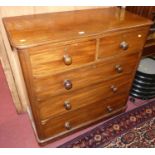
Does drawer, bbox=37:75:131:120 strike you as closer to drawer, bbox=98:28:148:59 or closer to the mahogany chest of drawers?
the mahogany chest of drawers

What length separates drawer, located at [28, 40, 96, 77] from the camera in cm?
90

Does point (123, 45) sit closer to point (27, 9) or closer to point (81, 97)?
point (81, 97)

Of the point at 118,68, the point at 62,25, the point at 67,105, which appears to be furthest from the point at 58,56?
the point at 118,68

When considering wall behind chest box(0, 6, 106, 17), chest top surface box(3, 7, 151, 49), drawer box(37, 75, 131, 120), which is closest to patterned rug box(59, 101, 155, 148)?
drawer box(37, 75, 131, 120)

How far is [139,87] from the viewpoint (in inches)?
71.5

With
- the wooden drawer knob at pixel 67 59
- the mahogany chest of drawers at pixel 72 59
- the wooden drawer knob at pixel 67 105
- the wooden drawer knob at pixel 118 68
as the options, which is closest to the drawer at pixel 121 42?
the mahogany chest of drawers at pixel 72 59

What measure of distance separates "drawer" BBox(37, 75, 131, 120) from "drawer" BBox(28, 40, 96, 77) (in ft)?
0.77

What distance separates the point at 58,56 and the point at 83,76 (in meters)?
0.26

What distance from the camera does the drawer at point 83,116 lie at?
1318 millimetres

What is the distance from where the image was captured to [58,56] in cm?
96

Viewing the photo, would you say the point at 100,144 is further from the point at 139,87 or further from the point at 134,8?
the point at 134,8
